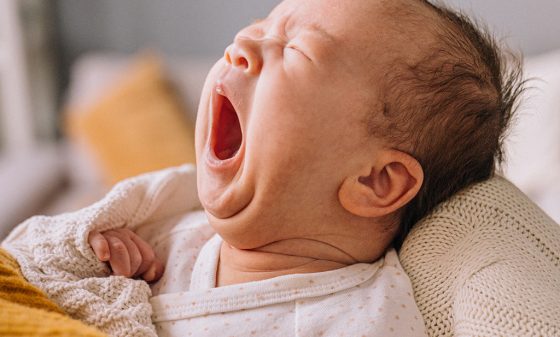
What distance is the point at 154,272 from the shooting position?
1016mm

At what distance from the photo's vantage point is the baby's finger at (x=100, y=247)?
954 mm

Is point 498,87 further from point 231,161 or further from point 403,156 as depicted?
point 231,161

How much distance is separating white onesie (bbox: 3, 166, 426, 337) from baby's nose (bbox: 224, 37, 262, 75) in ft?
0.86

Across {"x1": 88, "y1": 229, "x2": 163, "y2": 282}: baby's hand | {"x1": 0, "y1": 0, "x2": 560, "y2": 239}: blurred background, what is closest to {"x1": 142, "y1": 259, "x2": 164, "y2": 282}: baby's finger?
{"x1": 88, "y1": 229, "x2": 163, "y2": 282}: baby's hand

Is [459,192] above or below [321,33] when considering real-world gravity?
below

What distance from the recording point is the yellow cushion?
2.76 metres

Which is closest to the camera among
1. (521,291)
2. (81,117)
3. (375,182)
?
(521,291)

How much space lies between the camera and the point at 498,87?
0.98 meters

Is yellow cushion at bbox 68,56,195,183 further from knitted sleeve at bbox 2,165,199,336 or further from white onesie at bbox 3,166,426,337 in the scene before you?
white onesie at bbox 3,166,426,337

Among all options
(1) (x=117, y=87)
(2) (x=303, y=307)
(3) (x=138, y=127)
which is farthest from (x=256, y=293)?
(1) (x=117, y=87)

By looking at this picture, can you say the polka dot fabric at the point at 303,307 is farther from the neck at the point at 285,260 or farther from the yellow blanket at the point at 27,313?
the yellow blanket at the point at 27,313

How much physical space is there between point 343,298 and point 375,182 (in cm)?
16

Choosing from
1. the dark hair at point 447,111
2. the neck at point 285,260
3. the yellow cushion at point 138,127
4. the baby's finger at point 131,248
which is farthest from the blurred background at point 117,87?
the baby's finger at point 131,248

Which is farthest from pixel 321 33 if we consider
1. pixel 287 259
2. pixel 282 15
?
pixel 287 259
